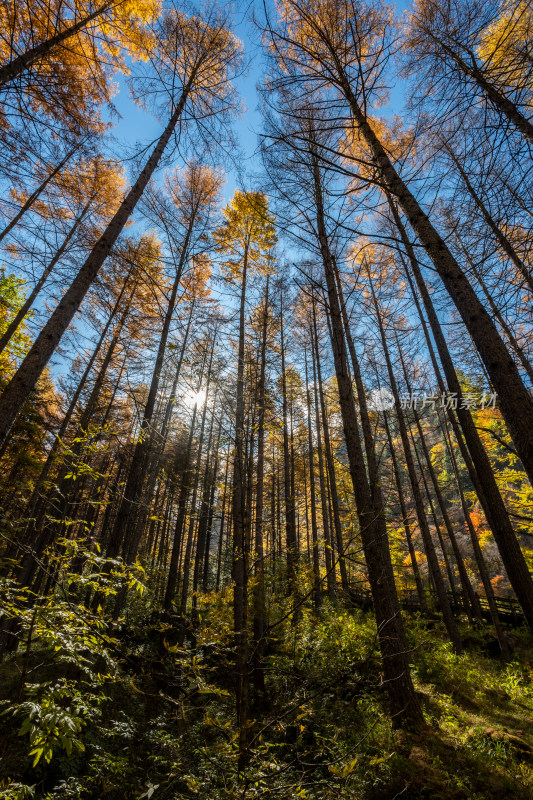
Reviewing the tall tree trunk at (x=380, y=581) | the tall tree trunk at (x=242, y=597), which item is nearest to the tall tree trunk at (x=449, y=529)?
the tall tree trunk at (x=380, y=581)

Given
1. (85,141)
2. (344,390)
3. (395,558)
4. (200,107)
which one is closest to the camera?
(344,390)

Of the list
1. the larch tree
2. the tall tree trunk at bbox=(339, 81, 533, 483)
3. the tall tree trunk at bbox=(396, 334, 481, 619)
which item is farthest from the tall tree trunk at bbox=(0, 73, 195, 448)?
the tall tree trunk at bbox=(396, 334, 481, 619)

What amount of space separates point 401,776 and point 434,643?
208 inches

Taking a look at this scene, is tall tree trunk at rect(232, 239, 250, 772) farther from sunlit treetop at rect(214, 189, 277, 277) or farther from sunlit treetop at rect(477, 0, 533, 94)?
sunlit treetop at rect(214, 189, 277, 277)

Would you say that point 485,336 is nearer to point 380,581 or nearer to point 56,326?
point 380,581

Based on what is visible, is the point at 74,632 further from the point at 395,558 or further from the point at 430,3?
the point at 395,558

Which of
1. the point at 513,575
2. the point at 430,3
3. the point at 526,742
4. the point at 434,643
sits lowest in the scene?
the point at 526,742

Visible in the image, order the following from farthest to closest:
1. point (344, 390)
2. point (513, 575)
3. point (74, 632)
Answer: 1. point (344, 390)
2. point (513, 575)
3. point (74, 632)

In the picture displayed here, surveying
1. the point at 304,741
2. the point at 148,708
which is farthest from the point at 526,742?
the point at 148,708

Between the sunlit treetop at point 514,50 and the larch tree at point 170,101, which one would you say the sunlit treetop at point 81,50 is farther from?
the sunlit treetop at point 514,50

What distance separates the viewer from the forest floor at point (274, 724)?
169 centimetres

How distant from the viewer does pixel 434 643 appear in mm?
7840

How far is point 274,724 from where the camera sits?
2004 mm

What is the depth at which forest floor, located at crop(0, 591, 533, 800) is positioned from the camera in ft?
5.55
